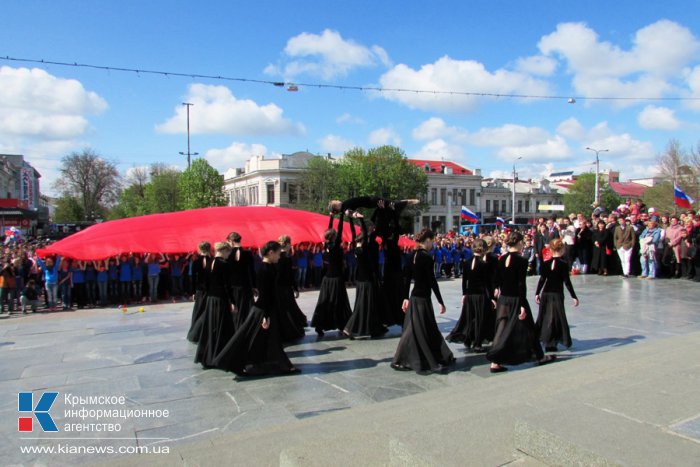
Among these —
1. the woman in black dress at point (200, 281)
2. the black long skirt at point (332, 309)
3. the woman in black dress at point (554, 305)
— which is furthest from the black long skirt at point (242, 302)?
the woman in black dress at point (554, 305)

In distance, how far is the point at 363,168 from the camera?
60.8 m

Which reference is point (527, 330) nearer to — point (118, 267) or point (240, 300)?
point (240, 300)

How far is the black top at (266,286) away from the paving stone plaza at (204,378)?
93cm

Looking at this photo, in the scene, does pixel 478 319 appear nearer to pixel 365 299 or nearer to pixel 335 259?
pixel 365 299

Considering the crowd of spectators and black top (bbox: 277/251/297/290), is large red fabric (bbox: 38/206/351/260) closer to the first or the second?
the crowd of spectators

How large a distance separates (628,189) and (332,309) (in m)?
110

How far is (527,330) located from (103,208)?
82040 millimetres

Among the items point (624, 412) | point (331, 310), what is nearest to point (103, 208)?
point (331, 310)

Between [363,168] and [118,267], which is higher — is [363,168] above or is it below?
above

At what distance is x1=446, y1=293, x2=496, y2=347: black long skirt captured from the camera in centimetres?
754

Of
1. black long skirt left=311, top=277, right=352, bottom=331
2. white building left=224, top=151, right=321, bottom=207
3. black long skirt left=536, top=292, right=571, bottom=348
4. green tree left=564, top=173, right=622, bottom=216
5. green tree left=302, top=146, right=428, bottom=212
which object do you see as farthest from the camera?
green tree left=564, top=173, right=622, bottom=216

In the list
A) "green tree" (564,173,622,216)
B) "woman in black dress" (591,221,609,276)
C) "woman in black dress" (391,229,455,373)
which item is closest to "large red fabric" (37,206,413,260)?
"woman in black dress" (591,221,609,276)

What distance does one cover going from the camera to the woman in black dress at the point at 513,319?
643 centimetres

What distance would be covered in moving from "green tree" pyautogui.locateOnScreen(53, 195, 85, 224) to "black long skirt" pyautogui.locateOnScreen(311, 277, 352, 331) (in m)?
77.6
